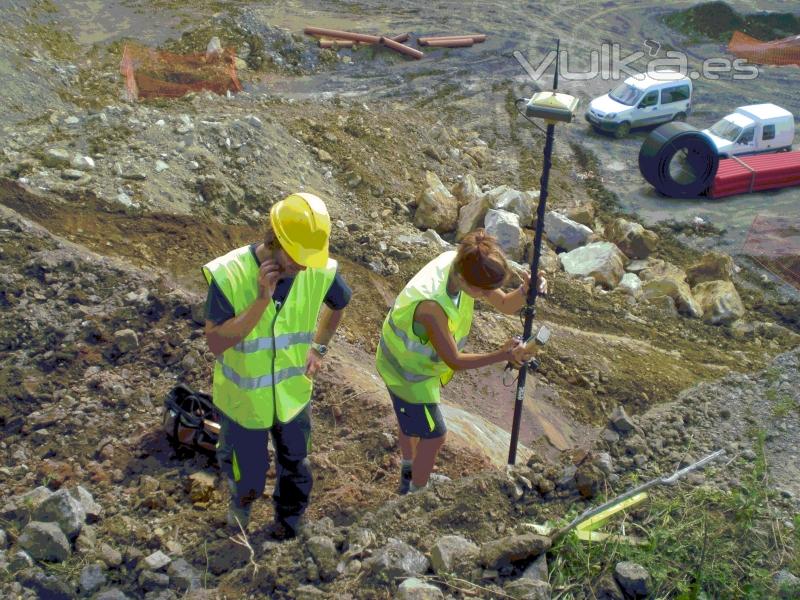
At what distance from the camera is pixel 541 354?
8031 millimetres

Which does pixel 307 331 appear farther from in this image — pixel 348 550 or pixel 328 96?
pixel 328 96

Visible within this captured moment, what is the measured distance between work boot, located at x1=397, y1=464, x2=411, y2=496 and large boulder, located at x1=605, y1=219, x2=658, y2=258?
742 centimetres

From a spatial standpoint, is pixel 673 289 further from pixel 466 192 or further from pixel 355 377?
pixel 355 377

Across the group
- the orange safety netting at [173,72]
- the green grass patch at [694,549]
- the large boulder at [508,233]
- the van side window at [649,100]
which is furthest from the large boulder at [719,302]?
the orange safety netting at [173,72]

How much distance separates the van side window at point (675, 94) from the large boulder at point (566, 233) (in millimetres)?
5627

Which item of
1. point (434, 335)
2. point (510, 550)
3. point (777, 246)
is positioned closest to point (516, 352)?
point (434, 335)

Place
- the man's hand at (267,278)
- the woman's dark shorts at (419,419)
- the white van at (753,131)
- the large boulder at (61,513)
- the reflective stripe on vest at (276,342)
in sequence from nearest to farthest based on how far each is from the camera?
the man's hand at (267,278) < the reflective stripe on vest at (276,342) < the large boulder at (61,513) < the woman's dark shorts at (419,419) < the white van at (753,131)

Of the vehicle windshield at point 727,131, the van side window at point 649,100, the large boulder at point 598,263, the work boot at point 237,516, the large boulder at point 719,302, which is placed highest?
the van side window at point 649,100

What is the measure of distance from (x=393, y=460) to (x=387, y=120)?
915cm

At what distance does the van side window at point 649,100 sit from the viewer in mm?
15680

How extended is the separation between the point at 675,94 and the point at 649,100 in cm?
59

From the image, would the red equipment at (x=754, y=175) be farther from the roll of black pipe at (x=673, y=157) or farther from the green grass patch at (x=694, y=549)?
the green grass patch at (x=694, y=549)

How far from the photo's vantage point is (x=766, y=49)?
20609 millimetres

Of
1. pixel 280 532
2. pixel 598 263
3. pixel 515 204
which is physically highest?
pixel 515 204
